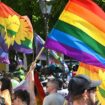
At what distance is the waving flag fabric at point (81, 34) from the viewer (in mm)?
7764

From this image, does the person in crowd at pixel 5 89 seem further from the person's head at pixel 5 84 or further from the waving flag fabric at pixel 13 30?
the waving flag fabric at pixel 13 30

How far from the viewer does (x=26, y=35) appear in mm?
14133

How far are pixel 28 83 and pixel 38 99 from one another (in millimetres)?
861

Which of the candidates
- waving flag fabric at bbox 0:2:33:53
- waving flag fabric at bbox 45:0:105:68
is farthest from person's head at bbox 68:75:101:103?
waving flag fabric at bbox 0:2:33:53

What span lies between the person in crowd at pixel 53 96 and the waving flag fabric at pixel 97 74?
16.4 inches

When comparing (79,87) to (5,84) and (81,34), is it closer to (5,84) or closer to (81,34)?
(81,34)

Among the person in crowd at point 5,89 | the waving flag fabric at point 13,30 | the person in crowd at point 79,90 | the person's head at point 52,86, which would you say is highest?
the person in crowd at point 79,90

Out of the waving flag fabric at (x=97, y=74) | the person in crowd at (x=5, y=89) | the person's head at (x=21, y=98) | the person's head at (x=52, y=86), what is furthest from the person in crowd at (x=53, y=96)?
the person's head at (x=21, y=98)

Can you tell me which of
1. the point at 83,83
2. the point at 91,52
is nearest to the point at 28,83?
the point at 91,52

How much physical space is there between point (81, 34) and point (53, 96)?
1.13m

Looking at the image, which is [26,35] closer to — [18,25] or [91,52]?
[18,25]

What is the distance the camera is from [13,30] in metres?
12.6

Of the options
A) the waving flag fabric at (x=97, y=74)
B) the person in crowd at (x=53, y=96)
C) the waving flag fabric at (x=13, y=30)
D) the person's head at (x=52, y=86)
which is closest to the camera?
the person in crowd at (x=53, y=96)

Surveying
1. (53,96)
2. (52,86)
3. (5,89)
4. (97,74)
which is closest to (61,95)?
(53,96)
